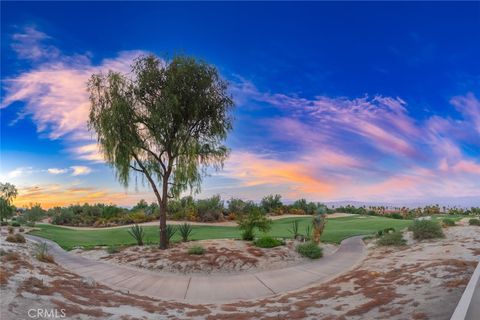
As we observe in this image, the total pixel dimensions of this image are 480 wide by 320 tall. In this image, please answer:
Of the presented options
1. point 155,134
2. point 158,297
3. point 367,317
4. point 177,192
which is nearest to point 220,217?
point 177,192

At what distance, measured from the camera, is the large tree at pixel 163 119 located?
18.2 m

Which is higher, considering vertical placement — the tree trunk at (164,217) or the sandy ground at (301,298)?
the tree trunk at (164,217)

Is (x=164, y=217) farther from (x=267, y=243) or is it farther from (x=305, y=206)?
(x=305, y=206)

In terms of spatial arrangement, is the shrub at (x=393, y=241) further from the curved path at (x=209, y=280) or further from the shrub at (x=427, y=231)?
the curved path at (x=209, y=280)

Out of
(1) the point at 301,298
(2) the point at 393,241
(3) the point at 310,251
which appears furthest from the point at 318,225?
(1) the point at 301,298

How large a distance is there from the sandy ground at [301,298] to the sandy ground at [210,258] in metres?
3.91

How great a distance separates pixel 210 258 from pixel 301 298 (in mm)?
6119

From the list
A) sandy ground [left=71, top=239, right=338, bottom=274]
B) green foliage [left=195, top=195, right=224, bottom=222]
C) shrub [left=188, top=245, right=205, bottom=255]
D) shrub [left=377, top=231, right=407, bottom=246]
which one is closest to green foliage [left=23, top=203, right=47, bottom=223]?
green foliage [left=195, top=195, right=224, bottom=222]

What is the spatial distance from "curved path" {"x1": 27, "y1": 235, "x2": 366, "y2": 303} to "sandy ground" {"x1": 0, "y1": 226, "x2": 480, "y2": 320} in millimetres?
860

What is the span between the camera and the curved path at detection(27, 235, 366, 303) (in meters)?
11.3

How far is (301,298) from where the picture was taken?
33.6 feet

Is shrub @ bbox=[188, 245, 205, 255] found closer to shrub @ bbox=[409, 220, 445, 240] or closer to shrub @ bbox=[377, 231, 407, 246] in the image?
shrub @ bbox=[377, 231, 407, 246]

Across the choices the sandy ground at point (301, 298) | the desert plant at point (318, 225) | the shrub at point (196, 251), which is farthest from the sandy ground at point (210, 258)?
the sandy ground at point (301, 298)

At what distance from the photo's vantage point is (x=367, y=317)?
24.4ft
